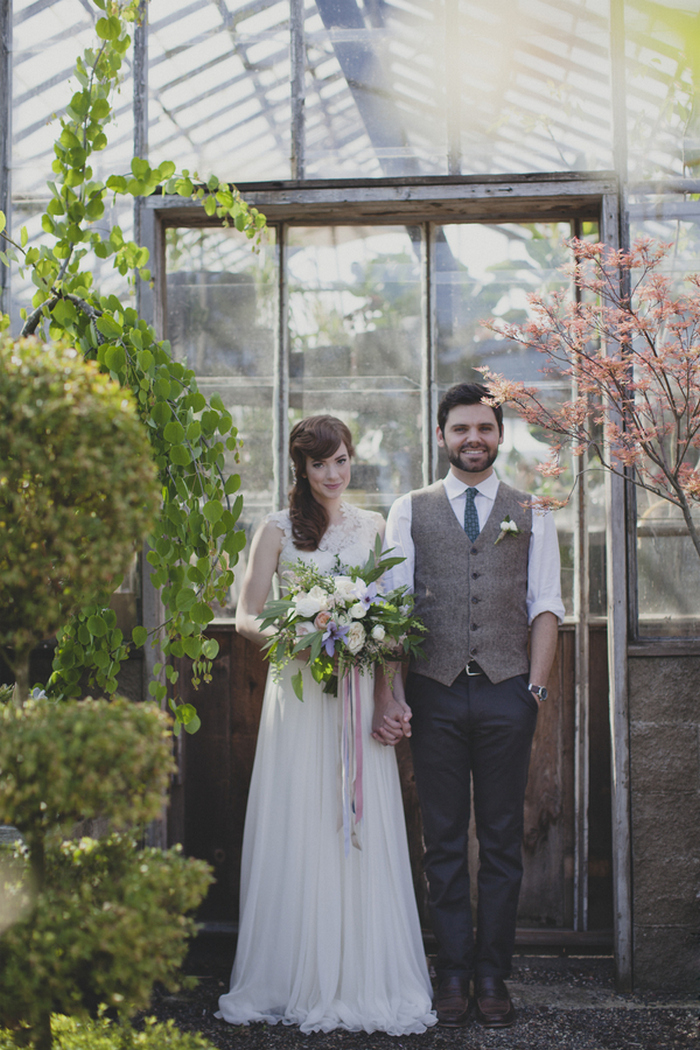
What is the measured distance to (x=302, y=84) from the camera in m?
2.99

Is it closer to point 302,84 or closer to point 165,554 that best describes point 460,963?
point 165,554

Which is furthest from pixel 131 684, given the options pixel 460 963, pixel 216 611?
pixel 460 963

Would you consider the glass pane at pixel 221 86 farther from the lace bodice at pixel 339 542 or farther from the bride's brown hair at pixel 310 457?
the lace bodice at pixel 339 542

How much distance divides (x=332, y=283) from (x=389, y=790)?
1777 mm

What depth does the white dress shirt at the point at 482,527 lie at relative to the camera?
2.59 metres

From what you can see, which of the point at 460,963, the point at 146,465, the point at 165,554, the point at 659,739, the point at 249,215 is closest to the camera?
the point at 146,465

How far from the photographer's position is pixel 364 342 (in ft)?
10.3

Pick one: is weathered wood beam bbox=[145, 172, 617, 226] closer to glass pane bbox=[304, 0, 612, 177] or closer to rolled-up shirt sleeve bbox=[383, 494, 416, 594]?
glass pane bbox=[304, 0, 612, 177]

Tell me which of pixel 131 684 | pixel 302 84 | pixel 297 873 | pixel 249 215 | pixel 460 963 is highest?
pixel 302 84

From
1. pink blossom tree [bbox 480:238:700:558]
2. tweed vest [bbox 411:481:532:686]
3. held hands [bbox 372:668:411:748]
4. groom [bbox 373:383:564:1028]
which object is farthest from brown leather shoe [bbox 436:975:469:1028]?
pink blossom tree [bbox 480:238:700:558]

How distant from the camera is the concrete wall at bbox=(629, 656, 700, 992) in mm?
2742

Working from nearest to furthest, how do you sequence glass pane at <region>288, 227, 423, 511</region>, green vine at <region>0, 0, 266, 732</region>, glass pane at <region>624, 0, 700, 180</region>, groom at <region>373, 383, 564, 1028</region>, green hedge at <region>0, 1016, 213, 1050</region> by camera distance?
1. green hedge at <region>0, 1016, 213, 1050</region>
2. green vine at <region>0, 0, 266, 732</region>
3. groom at <region>373, 383, 564, 1028</region>
4. glass pane at <region>624, 0, 700, 180</region>
5. glass pane at <region>288, 227, 423, 511</region>

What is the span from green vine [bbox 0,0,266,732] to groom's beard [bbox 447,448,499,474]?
0.73 metres

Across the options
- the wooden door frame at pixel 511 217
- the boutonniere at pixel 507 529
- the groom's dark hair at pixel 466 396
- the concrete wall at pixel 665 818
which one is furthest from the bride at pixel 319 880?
the concrete wall at pixel 665 818
